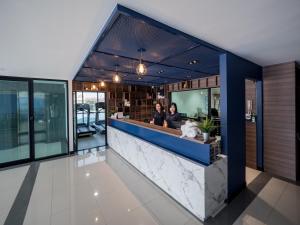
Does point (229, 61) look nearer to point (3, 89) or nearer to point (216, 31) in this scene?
point (216, 31)

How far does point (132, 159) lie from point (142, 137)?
0.75m

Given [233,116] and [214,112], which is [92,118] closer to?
[214,112]

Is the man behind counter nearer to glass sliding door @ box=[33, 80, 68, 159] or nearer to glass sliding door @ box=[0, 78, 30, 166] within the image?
glass sliding door @ box=[33, 80, 68, 159]

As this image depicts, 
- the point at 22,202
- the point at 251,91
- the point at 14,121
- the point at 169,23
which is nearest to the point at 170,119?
the point at 251,91

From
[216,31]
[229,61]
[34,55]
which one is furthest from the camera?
[34,55]

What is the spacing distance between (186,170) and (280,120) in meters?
2.54

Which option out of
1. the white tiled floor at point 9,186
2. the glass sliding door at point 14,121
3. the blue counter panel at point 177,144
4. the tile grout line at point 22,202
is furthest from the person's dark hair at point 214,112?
the glass sliding door at point 14,121

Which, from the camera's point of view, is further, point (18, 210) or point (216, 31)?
point (18, 210)

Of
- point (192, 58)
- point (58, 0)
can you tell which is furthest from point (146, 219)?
point (192, 58)

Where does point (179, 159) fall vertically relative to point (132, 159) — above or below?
above

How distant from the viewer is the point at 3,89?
4.08 meters

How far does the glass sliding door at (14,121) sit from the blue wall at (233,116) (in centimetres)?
518

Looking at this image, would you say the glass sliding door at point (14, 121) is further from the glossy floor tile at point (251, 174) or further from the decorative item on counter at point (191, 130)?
the glossy floor tile at point (251, 174)

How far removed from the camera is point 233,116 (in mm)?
2562
